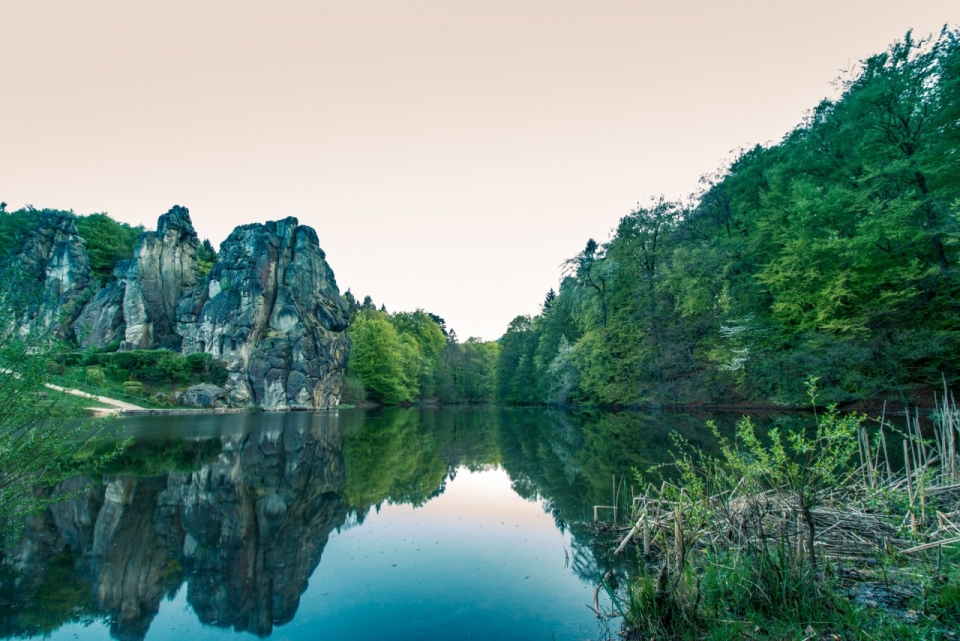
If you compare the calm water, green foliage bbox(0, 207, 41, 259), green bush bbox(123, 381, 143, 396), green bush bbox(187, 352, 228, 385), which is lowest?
the calm water

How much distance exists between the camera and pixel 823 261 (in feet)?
70.1

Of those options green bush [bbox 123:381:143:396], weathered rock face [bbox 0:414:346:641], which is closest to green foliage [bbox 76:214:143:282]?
green bush [bbox 123:381:143:396]

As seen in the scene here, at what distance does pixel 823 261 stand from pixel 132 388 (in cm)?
5615

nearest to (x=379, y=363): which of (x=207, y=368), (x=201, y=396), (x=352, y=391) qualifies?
(x=352, y=391)

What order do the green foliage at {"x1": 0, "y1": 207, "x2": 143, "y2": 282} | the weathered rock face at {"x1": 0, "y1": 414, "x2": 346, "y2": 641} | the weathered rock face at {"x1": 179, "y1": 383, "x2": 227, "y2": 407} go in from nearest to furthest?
1. the weathered rock face at {"x1": 0, "y1": 414, "x2": 346, "y2": 641}
2. the weathered rock face at {"x1": 179, "y1": 383, "x2": 227, "y2": 407}
3. the green foliage at {"x1": 0, "y1": 207, "x2": 143, "y2": 282}

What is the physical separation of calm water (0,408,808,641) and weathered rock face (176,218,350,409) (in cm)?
4049

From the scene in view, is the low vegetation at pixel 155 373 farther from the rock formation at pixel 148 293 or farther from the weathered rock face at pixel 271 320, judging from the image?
the rock formation at pixel 148 293

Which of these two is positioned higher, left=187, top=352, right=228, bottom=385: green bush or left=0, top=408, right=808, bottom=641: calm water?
left=187, top=352, right=228, bottom=385: green bush

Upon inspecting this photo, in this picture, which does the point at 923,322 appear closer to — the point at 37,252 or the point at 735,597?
the point at 735,597

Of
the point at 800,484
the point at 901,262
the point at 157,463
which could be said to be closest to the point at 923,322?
the point at 901,262

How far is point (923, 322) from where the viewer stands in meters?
18.6

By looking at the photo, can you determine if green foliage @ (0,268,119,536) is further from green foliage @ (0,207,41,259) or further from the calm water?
green foliage @ (0,207,41,259)

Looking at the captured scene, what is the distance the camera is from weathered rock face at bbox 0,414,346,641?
19.6 ft

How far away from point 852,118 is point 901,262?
7.47 m
